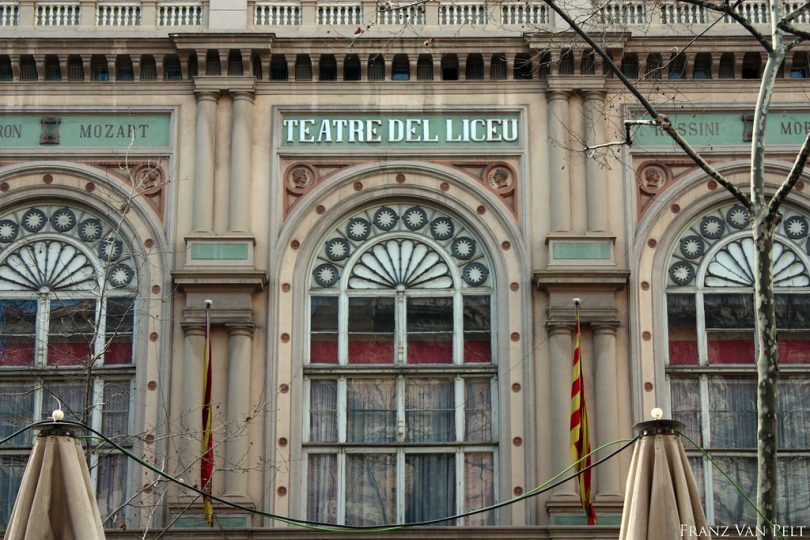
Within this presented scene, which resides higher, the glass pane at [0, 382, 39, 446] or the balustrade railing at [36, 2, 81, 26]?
the balustrade railing at [36, 2, 81, 26]

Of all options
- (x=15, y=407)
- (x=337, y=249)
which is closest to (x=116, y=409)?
(x=15, y=407)

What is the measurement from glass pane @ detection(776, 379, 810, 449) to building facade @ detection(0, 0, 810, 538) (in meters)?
0.06

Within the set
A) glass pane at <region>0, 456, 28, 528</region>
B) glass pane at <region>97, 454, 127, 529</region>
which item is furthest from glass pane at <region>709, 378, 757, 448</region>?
glass pane at <region>0, 456, 28, 528</region>

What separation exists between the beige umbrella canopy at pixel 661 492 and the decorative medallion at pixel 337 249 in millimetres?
14807

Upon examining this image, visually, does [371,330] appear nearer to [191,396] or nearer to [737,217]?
[191,396]

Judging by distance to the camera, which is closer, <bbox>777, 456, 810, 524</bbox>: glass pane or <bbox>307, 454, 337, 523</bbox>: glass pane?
<bbox>777, 456, 810, 524</bbox>: glass pane

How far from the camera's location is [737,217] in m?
31.4

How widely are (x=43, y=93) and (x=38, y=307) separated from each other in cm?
404

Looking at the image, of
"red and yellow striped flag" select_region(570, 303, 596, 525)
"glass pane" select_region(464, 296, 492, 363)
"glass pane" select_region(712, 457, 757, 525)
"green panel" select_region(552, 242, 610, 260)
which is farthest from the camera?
"glass pane" select_region(464, 296, 492, 363)

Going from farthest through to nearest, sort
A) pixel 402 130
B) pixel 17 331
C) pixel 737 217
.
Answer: pixel 402 130 < pixel 737 217 < pixel 17 331

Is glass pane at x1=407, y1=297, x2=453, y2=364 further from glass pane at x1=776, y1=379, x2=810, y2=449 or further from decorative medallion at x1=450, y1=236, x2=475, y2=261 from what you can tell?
glass pane at x1=776, y1=379, x2=810, y2=449

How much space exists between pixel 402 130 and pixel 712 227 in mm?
5918

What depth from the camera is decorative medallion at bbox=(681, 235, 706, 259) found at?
31.2 m

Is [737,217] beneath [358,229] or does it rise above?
above
